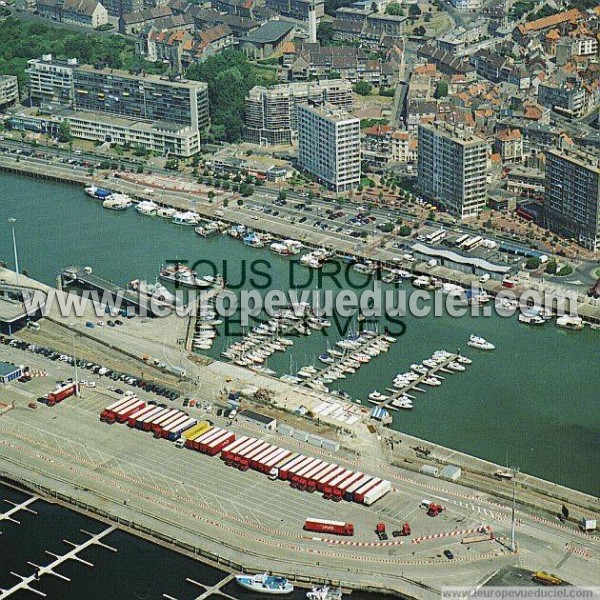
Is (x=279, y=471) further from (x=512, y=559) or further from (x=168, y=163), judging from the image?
(x=168, y=163)

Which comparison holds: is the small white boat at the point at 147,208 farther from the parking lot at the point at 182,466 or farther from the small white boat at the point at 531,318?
the small white boat at the point at 531,318

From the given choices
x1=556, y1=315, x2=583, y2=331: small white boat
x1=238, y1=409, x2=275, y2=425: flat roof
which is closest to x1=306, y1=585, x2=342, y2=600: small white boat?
x1=238, y1=409, x2=275, y2=425: flat roof

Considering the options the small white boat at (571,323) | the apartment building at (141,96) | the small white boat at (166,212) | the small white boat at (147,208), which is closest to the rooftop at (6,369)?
the small white boat at (166,212)

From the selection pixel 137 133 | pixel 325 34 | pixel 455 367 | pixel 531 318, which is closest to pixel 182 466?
pixel 455 367

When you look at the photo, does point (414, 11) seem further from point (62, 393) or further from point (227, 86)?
point (62, 393)

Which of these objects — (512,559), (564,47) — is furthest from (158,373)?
(564,47)

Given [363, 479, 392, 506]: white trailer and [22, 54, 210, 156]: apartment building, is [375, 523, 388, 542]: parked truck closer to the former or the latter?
[363, 479, 392, 506]: white trailer
